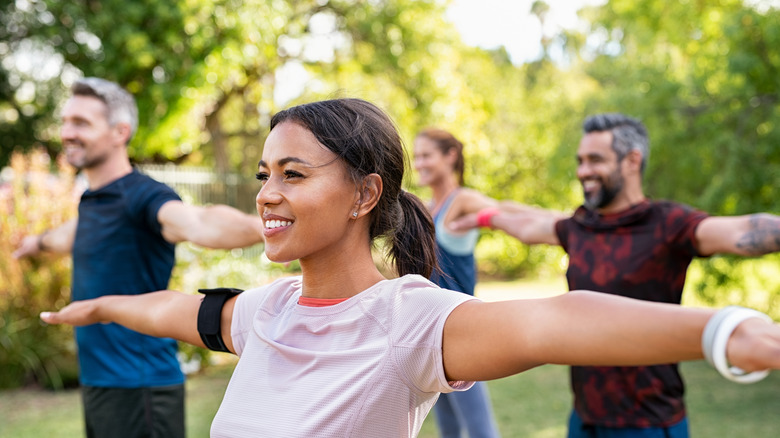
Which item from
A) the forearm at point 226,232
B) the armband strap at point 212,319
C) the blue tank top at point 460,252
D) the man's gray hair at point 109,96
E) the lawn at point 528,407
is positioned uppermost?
the man's gray hair at point 109,96

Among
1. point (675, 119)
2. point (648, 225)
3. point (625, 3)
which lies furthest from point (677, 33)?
point (648, 225)

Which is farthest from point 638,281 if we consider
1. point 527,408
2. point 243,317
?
point 527,408

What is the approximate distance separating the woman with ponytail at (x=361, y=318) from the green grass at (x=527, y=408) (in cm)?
452

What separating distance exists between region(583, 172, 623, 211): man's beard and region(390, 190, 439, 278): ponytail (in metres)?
2.06

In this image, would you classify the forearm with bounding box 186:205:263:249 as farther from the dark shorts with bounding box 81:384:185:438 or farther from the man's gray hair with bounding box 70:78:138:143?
the man's gray hair with bounding box 70:78:138:143

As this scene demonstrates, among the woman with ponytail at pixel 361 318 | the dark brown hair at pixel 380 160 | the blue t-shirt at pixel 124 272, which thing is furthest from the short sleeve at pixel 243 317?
the blue t-shirt at pixel 124 272

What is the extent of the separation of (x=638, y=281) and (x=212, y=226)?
2.04 m

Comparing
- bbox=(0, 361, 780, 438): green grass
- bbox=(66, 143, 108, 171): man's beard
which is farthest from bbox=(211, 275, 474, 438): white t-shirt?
bbox=(0, 361, 780, 438): green grass

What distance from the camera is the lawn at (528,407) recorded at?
248 inches

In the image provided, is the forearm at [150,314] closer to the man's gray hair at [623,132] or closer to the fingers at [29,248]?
the fingers at [29,248]

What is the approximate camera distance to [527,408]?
23.5 feet

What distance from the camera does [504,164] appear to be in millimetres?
19906

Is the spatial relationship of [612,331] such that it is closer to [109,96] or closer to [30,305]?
[109,96]

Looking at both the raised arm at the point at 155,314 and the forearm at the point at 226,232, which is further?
the forearm at the point at 226,232
